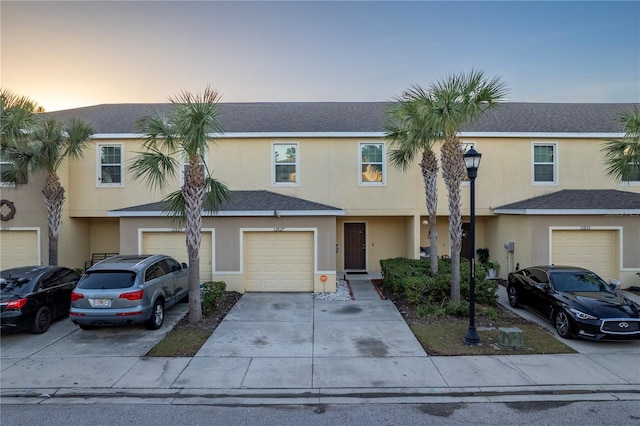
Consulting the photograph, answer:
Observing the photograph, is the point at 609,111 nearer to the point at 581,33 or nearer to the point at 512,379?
the point at 581,33

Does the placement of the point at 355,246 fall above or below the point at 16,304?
above

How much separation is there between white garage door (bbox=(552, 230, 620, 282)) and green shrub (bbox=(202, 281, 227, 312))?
482 inches

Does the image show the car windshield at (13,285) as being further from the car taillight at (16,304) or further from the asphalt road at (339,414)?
the asphalt road at (339,414)

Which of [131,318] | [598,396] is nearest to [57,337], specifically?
[131,318]

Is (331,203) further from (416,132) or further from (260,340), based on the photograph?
(260,340)

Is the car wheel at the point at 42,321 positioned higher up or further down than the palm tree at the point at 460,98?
further down

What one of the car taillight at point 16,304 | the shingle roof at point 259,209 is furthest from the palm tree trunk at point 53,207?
the car taillight at point 16,304

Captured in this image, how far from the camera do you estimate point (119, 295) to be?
8.22 meters

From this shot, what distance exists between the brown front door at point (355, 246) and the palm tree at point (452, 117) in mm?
6108

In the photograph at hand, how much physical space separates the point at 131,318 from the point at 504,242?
14.0m

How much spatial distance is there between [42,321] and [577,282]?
44.7ft

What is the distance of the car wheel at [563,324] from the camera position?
8155mm

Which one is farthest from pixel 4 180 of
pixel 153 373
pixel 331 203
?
pixel 331 203

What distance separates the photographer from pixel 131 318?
8.23 meters
